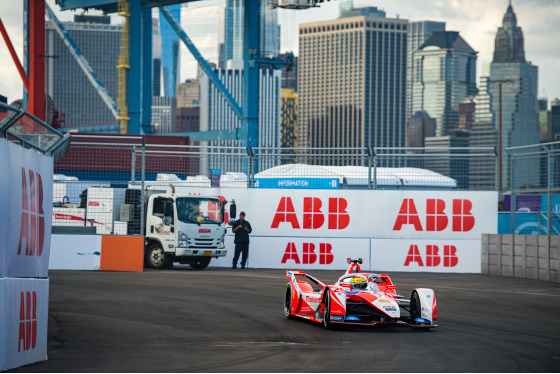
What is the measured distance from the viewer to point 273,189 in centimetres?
2658

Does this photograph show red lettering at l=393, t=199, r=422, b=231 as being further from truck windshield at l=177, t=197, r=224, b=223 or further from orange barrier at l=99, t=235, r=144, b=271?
orange barrier at l=99, t=235, r=144, b=271

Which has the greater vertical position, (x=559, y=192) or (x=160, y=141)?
(x=160, y=141)

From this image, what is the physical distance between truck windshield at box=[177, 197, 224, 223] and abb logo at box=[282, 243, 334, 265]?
2.34 m

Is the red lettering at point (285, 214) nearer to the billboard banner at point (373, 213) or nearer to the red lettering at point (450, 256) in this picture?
the billboard banner at point (373, 213)

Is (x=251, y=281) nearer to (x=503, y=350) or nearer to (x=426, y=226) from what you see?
(x=426, y=226)

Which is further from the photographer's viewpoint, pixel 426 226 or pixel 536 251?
pixel 426 226

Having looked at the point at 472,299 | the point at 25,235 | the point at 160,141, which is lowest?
the point at 472,299

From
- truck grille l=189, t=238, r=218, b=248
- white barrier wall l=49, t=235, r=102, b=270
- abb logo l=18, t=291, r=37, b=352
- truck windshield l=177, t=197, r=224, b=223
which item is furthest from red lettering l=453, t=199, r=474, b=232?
abb logo l=18, t=291, r=37, b=352

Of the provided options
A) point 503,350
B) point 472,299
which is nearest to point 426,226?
point 472,299

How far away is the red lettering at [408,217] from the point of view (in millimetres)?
26312

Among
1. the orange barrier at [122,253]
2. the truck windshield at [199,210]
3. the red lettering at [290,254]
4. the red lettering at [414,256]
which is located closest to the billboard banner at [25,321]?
the orange barrier at [122,253]

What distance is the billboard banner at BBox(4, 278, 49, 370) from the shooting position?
26.2 ft

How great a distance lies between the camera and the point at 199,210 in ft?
82.2

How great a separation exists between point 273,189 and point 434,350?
55.2 feet
